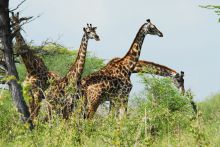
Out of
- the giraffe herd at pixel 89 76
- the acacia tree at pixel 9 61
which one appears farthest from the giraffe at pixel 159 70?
the acacia tree at pixel 9 61

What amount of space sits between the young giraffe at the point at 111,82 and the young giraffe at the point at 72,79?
383mm

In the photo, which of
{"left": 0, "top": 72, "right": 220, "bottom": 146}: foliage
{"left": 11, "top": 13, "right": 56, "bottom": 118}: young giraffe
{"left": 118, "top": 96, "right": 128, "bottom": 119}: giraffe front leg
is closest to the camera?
{"left": 0, "top": 72, "right": 220, "bottom": 146}: foliage

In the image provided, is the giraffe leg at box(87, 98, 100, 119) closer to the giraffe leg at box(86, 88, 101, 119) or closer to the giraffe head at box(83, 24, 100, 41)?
the giraffe leg at box(86, 88, 101, 119)

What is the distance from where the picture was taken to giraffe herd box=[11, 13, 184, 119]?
1769cm

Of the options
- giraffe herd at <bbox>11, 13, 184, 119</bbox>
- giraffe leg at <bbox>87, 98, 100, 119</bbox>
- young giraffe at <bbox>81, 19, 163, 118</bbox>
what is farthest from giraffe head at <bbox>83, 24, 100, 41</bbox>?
giraffe leg at <bbox>87, 98, 100, 119</bbox>

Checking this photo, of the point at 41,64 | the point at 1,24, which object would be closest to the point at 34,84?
the point at 41,64

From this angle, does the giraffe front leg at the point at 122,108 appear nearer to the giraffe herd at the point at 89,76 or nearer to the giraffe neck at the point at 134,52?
the giraffe herd at the point at 89,76

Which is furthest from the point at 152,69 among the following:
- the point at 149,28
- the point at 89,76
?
the point at 89,76

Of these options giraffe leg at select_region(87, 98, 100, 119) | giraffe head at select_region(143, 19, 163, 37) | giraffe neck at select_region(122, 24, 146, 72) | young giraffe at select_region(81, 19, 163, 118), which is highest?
giraffe head at select_region(143, 19, 163, 37)

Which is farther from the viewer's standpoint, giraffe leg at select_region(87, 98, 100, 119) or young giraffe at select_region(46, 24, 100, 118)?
giraffe leg at select_region(87, 98, 100, 119)

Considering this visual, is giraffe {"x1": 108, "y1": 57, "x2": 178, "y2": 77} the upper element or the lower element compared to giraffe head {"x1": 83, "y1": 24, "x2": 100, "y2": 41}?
lower

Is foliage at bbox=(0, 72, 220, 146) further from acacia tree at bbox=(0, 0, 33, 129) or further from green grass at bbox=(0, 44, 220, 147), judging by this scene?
acacia tree at bbox=(0, 0, 33, 129)

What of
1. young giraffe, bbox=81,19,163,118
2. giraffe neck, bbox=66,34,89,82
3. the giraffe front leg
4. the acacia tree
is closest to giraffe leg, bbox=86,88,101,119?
young giraffe, bbox=81,19,163,118

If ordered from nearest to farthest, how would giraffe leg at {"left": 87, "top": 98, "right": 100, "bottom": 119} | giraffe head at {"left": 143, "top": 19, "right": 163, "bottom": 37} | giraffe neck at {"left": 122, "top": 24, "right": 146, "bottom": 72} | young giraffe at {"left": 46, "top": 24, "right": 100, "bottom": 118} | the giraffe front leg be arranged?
the giraffe front leg
young giraffe at {"left": 46, "top": 24, "right": 100, "bottom": 118}
giraffe leg at {"left": 87, "top": 98, "right": 100, "bottom": 119}
giraffe neck at {"left": 122, "top": 24, "right": 146, "bottom": 72}
giraffe head at {"left": 143, "top": 19, "right": 163, "bottom": 37}
